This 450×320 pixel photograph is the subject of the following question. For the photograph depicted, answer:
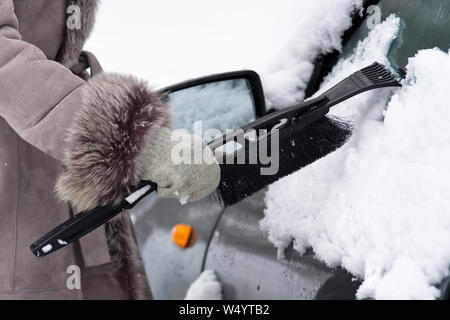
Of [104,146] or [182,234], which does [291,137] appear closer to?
[104,146]

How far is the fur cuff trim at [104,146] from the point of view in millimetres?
982

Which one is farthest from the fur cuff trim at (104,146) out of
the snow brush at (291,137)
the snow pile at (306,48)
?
the snow pile at (306,48)

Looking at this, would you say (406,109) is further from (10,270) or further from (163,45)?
(163,45)

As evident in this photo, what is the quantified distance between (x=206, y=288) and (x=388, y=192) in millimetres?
791

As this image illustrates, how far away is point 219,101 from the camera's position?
1709 mm

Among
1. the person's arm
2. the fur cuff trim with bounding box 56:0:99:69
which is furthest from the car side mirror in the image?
the person's arm

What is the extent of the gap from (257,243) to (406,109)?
58 cm

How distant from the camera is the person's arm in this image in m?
0.99

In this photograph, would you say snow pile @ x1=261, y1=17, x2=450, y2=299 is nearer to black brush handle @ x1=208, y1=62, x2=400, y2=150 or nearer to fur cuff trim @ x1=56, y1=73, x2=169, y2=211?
black brush handle @ x1=208, y1=62, x2=400, y2=150

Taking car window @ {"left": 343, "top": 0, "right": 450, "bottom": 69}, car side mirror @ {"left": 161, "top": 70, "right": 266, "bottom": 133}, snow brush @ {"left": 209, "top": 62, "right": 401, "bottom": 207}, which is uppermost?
car window @ {"left": 343, "top": 0, "right": 450, "bottom": 69}

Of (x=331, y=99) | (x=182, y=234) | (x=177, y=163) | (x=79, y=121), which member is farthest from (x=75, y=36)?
(x=182, y=234)

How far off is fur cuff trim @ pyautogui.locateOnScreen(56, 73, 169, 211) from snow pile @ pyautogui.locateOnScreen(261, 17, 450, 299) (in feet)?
1.40

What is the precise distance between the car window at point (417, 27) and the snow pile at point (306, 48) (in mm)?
194

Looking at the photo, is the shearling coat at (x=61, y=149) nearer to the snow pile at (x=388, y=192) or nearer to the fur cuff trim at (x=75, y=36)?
the fur cuff trim at (x=75, y=36)
